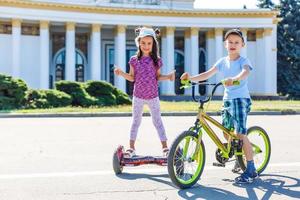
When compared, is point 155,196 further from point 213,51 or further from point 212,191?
Answer: point 213,51

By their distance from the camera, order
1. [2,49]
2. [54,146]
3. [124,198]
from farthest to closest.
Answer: [2,49]
[54,146]
[124,198]

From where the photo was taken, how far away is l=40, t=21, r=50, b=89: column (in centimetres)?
4331

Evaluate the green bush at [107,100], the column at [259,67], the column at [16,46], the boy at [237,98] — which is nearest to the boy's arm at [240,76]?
the boy at [237,98]

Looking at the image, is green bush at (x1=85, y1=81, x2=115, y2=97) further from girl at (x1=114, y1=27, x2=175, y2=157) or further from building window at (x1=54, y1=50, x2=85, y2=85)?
girl at (x1=114, y1=27, x2=175, y2=157)

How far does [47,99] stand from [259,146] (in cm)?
A: 2004

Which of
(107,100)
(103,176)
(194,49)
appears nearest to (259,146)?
(103,176)

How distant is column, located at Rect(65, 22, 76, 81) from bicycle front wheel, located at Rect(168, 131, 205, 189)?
39236mm

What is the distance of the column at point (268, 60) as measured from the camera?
48094 millimetres

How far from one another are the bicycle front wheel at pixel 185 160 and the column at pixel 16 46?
126ft

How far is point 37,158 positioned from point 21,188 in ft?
8.19

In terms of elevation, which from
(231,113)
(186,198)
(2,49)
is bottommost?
(186,198)

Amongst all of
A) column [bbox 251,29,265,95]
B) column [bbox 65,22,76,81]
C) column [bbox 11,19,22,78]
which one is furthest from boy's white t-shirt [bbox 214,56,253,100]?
column [bbox 251,29,265,95]

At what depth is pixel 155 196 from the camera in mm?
5344

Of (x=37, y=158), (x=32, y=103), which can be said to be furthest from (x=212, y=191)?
(x=32, y=103)
